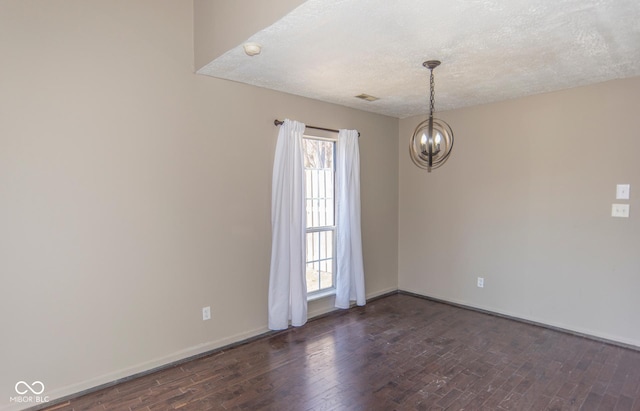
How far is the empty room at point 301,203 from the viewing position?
2240 mm

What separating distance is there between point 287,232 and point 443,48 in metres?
2.06

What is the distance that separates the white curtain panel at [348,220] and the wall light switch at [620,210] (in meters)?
2.44

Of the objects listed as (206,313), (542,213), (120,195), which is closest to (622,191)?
(542,213)

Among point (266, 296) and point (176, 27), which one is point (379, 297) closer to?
point (266, 296)

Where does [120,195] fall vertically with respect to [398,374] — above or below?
above

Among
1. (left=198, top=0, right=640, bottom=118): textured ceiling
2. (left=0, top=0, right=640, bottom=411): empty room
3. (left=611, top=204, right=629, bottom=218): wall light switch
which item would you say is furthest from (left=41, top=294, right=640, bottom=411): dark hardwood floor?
(left=198, top=0, right=640, bottom=118): textured ceiling

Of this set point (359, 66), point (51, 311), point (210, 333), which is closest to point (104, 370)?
point (51, 311)

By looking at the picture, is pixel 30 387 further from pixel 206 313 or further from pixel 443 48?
pixel 443 48

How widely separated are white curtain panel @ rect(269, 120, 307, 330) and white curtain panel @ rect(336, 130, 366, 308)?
0.65 m

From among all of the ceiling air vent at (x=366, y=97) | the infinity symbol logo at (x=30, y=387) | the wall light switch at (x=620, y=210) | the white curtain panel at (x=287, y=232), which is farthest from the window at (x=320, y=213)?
the wall light switch at (x=620, y=210)

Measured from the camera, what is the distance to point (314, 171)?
157 inches

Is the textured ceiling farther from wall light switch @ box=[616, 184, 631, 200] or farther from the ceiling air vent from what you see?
wall light switch @ box=[616, 184, 631, 200]

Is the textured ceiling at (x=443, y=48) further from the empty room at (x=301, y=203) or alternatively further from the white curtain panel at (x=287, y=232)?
the white curtain panel at (x=287, y=232)

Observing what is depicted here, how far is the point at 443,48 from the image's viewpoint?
245 centimetres
